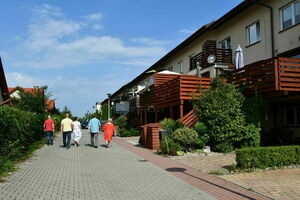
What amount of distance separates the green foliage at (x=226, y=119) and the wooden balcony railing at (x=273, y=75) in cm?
86

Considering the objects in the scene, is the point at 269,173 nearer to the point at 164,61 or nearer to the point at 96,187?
the point at 96,187

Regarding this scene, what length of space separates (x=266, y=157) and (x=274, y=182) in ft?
5.88

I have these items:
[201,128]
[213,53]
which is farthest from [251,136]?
[213,53]

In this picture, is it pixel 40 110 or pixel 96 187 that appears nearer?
pixel 96 187

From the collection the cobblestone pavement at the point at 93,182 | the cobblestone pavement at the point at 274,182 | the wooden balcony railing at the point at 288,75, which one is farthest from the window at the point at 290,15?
the cobblestone pavement at the point at 93,182

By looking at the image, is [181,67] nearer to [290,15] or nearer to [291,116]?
[291,116]

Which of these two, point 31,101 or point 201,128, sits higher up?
point 31,101

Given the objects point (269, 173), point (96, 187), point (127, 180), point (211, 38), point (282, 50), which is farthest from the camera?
point (211, 38)

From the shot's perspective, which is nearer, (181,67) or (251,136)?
(251,136)

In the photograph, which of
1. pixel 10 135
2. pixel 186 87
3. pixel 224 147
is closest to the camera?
pixel 10 135

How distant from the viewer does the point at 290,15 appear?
1513 centimetres

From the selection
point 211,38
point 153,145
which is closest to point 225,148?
point 153,145

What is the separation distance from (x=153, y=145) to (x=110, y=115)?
34.9 metres

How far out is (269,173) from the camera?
8.91 meters
